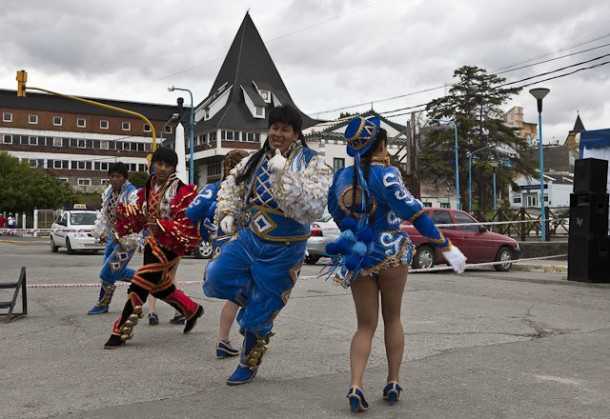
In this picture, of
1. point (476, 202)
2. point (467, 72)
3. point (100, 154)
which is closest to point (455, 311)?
point (467, 72)

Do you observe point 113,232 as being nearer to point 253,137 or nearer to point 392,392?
point 392,392

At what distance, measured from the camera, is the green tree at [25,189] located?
57312 mm

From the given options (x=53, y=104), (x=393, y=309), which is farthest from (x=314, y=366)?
(x=53, y=104)

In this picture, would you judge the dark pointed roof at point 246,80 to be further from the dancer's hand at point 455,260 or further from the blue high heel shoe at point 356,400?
the blue high heel shoe at point 356,400

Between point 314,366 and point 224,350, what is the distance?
852 mm

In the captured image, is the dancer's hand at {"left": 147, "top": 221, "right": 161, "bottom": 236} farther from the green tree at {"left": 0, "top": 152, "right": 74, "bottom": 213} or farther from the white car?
the green tree at {"left": 0, "top": 152, "right": 74, "bottom": 213}

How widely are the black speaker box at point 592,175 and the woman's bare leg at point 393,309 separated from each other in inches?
361

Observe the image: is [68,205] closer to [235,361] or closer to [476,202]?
[476,202]

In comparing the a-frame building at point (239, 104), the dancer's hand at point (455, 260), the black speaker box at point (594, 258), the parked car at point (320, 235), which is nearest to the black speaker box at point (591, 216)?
the black speaker box at point (594, 258)

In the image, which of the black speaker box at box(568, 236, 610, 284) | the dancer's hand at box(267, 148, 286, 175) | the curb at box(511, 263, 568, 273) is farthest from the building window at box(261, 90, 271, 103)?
the dancer's hand at box(267, 148, 286, 175)

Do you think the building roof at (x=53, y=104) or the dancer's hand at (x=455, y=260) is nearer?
the dancer's hand at (x=455, y=260)

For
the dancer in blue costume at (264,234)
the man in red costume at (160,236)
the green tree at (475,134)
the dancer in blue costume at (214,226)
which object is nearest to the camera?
the dancer in blue costume at (264,234)

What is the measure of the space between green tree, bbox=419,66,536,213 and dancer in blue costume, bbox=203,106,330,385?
53.3 m

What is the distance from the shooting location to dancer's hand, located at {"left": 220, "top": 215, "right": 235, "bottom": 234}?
14.9 feet
